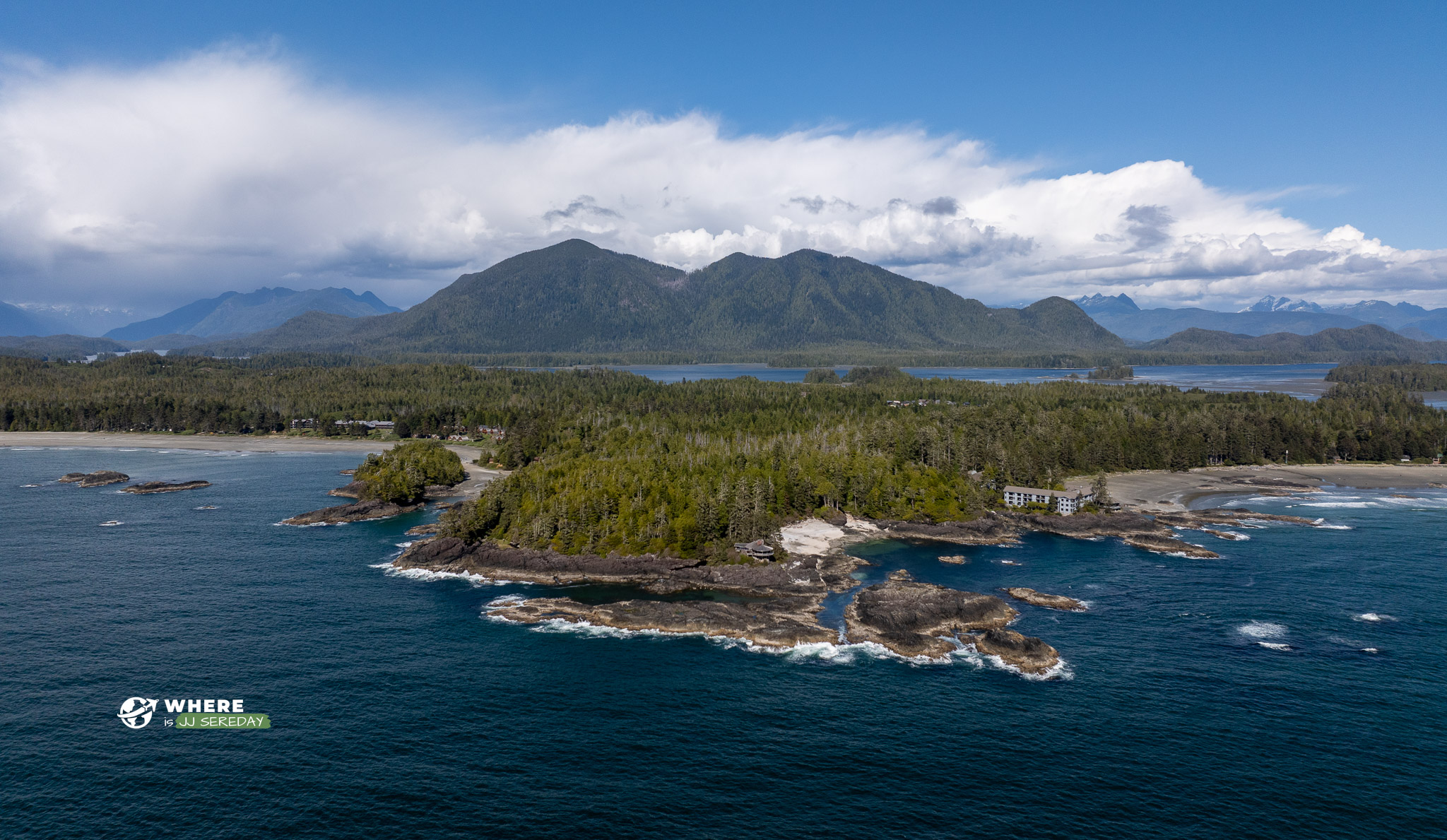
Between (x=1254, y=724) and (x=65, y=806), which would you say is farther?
(x=1254, y=724)

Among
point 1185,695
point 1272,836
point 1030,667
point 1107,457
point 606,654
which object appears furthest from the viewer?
point 1107,457

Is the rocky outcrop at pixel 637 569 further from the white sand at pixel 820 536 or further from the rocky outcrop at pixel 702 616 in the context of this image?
the rocky outcrop at pixel 702 616

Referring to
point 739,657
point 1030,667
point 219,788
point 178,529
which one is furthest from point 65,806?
point 178,529

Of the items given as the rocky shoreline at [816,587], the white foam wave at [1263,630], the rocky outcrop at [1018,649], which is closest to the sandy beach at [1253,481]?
the rocky shoreline at [816,587]

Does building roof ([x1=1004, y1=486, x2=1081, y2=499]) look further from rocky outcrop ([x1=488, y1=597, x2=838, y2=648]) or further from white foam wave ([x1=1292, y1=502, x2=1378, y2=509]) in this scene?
rocky outcrop ([x1=488, y1=597, x2=838, y2=648])

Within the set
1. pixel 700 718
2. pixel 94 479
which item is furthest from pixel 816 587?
pixel 94 479

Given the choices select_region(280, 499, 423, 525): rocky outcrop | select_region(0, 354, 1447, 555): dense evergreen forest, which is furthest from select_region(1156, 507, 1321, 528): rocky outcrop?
select_region(280, 499, 423, 525): rocky outcrop

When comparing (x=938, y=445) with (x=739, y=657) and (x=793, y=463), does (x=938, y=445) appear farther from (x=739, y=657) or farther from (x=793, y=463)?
(x=739, y=657)

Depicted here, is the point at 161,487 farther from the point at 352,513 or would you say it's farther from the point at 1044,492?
the point at 1044,492
